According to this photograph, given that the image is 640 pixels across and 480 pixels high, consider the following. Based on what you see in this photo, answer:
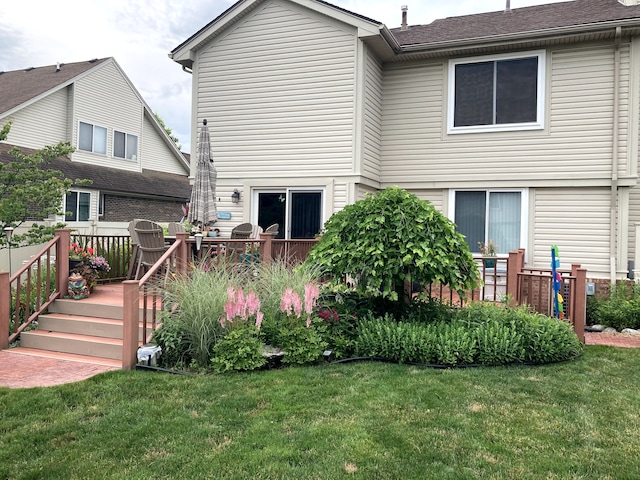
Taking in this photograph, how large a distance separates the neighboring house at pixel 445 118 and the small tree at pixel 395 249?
3.40 metres

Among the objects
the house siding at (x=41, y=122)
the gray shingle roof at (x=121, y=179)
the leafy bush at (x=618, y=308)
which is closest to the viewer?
the leafy bush at (x=618, y=308)

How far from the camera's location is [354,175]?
959 centimetres

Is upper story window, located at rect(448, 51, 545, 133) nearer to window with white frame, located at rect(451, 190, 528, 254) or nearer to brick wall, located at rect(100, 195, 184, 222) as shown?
window with white frame, located at rect(451, 190, 528, 254)

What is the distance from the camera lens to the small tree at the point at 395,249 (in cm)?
580

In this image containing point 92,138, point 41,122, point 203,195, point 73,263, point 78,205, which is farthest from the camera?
point 92,138

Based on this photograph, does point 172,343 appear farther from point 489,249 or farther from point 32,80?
point 32,80

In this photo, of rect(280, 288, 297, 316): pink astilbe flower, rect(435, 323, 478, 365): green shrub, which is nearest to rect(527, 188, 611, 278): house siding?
rect(435, 323, 478, 365): green shrub

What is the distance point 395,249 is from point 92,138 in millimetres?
17559

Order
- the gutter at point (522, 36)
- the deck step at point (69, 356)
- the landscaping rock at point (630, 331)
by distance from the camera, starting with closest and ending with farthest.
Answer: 1. the deck step at point (69, 356)
2. the landscaping rock at point (630, 331)
3. the gutter at point (522, 36)

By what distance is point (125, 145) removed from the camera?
21.0 m

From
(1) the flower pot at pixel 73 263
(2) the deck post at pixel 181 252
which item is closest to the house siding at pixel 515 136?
(2) the deck post at pixel 181 252

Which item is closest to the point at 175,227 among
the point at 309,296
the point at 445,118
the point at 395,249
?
the point at 309,296

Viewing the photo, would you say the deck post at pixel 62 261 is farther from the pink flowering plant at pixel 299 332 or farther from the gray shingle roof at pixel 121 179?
the gray shingle roof at pixel 121 179

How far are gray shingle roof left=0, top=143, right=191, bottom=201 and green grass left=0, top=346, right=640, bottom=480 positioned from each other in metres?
14.3
